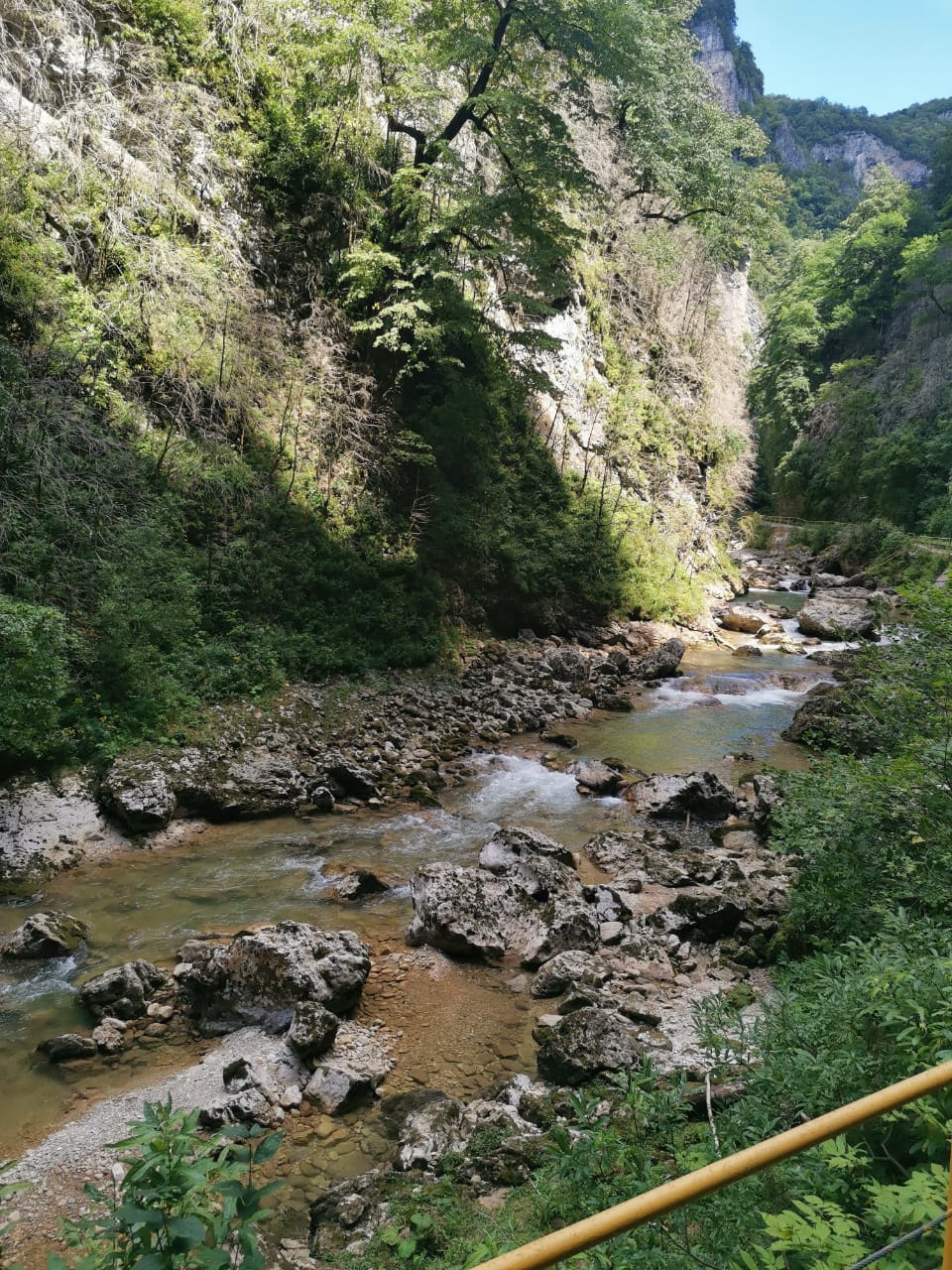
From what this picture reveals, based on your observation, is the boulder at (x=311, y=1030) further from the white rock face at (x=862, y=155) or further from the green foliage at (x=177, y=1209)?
the white rock face at (x=862, y=155)

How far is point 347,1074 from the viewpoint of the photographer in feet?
16.1

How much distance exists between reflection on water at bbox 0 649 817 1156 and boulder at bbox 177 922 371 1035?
1.69ft

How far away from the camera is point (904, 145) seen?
9081 cm

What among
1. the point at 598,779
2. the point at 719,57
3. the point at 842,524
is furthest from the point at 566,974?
the point at 719,57

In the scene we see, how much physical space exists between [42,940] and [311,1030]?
8.97 ft

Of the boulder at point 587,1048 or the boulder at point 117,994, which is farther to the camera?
the boulder at point 117,994

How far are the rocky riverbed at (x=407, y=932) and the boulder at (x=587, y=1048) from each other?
2 cm

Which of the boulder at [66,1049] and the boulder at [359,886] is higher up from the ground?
the boulder at [66,1049]

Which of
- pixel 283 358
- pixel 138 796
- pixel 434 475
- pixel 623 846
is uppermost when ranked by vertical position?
pixel 283 358

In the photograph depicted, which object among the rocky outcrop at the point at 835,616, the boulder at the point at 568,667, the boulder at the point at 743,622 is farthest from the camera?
the boulder at the point at 743,622

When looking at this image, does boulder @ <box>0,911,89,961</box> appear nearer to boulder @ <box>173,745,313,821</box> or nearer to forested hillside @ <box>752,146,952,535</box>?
boulder @ <box>173,745,313,821</box>

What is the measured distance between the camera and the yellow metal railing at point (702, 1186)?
3.90 ft

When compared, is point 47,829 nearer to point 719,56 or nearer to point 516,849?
point 516,849

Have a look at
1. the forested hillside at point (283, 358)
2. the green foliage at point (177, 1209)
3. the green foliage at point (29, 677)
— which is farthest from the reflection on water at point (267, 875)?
the green foliage at point (177, 1209)
